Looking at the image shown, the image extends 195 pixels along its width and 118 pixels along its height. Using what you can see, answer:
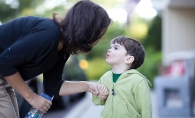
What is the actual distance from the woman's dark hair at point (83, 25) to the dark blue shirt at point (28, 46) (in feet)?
0.28

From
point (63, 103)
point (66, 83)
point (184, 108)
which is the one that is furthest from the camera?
point (63, 103)

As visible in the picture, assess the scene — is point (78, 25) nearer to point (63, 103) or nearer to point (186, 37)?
point (63, 103)

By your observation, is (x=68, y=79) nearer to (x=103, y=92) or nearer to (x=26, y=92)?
(x=103, y=92)

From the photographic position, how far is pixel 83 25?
3.04 m

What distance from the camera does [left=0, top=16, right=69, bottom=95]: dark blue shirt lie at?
284 cm

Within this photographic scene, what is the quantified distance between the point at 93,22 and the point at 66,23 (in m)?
0.20

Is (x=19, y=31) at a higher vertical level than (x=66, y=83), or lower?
higher

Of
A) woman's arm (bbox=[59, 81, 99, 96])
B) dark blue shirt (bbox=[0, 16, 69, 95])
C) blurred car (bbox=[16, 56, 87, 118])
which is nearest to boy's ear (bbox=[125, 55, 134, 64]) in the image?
woman's arm (bbox=[59, 81, 99, 96])

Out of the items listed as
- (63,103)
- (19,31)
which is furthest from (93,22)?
(63,103)

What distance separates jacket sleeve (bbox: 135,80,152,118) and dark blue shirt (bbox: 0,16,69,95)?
2.21 ft

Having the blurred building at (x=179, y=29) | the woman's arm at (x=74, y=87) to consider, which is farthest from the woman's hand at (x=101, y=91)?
the blurred building at (x=179, y=29)

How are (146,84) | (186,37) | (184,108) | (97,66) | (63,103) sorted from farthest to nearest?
(97,66), (186,37), (63,103), (184,108), (146,84)

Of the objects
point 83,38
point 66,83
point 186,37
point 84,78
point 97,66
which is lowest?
point 97,66

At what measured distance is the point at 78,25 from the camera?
3.04 m
